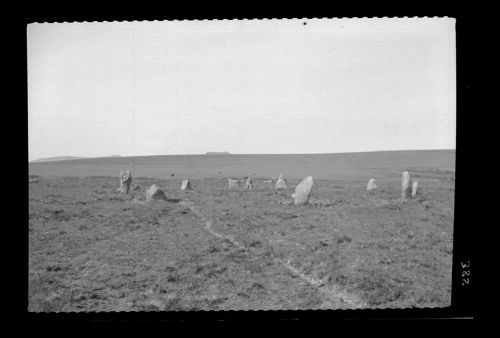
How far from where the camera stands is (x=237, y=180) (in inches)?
585

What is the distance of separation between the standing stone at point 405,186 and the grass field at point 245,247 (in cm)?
37

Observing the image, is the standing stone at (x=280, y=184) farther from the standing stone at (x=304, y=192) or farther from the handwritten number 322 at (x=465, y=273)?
the handwritten number 322 at (x=465, y=273)

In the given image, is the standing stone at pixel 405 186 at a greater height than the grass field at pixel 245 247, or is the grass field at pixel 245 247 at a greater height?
the standing stone at pixel 405 186

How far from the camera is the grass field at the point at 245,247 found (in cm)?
491

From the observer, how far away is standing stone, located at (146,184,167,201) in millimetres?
10745

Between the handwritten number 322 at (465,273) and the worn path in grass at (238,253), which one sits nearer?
the handwritten number 322 at (465,273)

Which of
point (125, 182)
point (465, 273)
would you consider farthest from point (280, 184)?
point (465, 273)

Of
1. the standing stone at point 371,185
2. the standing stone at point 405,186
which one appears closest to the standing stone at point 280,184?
the standing stone at point 371,185

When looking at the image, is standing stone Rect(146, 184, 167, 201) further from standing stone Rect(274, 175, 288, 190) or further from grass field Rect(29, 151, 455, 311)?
standing stone Rect(274, 175, 288, 190)

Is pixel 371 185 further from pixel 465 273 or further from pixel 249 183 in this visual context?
pixel 465 273

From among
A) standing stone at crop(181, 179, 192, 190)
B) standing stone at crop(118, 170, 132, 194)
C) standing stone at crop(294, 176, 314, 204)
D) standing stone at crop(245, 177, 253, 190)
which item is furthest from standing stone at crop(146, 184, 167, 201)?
standing stone at crop(294, 176, 314, 204)

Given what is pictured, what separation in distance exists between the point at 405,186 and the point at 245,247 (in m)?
8.13

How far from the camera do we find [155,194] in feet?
35.6

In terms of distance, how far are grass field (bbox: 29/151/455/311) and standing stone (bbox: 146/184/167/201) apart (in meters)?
0.39
